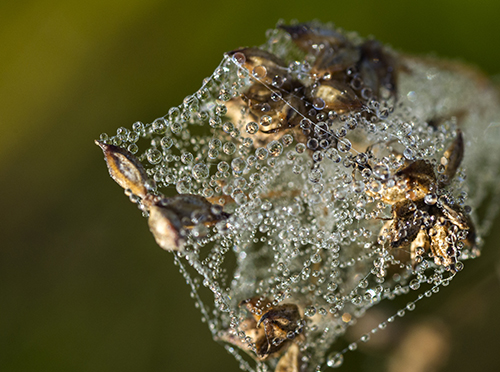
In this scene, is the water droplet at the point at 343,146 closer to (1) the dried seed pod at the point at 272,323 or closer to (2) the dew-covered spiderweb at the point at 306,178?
(2) the dew-covered spiderweb at the point at 306,178

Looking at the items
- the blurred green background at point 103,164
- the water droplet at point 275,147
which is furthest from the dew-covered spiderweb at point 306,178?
the blurred green background at point 103,164

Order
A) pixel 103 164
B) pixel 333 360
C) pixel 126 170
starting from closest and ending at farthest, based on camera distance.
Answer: pixel 126 170 < pixel 333 360 < pixel 103 164

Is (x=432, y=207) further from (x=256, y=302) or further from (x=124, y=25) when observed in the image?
(x=124, y=25)

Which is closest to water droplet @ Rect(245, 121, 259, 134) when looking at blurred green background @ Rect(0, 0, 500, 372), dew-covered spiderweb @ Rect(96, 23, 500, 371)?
dew-covered spiderweb @ Rect(96, 23, 500, 371)

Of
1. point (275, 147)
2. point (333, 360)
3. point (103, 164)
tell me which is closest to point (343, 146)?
point (275, 147)

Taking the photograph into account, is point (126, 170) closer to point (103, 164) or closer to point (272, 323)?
point (272, 323)

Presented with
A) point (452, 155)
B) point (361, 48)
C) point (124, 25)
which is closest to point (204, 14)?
point (124, 25)
